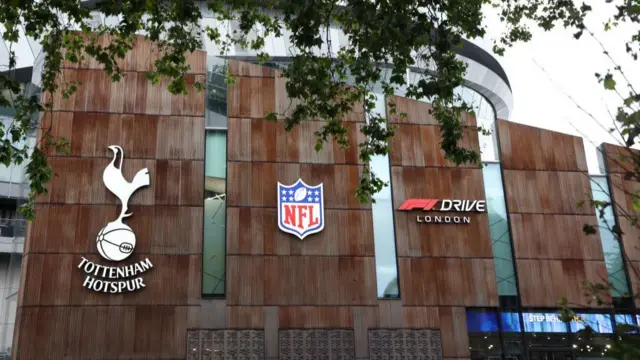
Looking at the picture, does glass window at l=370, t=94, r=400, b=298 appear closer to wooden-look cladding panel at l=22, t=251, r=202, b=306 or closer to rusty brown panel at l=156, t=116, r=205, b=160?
wooden-look cladding panel at l=22, t=251, r=202, b=306

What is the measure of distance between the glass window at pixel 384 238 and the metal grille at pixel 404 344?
917mm

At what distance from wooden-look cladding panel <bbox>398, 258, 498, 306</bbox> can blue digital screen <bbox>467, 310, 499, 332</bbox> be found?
25 cm

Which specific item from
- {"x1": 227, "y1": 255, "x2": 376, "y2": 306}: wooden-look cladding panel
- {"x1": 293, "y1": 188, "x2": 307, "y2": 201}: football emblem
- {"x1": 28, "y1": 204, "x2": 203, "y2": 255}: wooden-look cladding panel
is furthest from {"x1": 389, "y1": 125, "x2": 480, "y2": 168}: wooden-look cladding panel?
{"x1": 28, "y1": 204, "x2": 203, "y2": 255}: wooden-look cladding panel

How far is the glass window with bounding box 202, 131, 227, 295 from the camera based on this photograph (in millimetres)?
14391

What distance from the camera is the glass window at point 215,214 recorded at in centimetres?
1439

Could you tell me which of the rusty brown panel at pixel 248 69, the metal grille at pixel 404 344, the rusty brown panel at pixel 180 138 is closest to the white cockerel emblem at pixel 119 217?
the rusty brown panel at pixel 180 138

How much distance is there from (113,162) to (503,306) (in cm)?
1035

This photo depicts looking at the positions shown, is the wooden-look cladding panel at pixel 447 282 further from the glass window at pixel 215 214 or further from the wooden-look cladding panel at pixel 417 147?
the glass window at pixel 215 214

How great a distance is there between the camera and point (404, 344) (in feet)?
47.8

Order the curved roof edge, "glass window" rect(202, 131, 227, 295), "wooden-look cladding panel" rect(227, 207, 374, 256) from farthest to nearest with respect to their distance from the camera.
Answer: the curved roof edge < "wooden-look cladding panel" rect(227, 207, 374, 256) < "glass window" rect(202, 131, 227, 295)

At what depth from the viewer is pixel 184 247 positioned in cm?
1433

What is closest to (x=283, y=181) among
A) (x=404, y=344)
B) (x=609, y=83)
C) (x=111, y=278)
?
(x=111, y=278)

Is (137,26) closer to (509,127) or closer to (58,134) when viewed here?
(58,134)

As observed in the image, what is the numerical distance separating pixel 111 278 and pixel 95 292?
454mm
